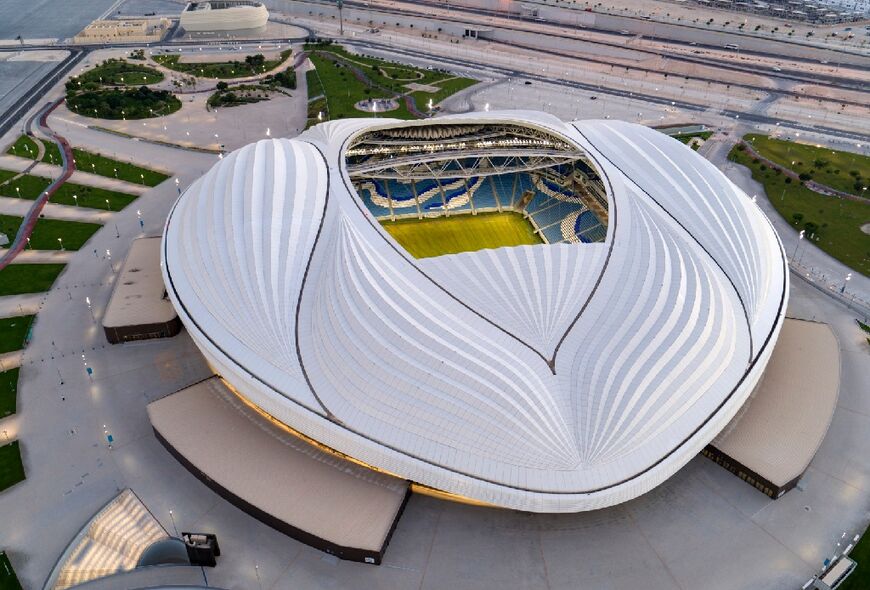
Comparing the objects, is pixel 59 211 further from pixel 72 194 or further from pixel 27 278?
pixel 27 278

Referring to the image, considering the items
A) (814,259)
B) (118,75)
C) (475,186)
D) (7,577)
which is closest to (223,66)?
(118,75)

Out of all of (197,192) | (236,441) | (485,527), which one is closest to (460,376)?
(485,527)

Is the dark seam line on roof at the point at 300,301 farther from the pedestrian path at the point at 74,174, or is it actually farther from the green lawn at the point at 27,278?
the pedestrian path at the point at 74,174

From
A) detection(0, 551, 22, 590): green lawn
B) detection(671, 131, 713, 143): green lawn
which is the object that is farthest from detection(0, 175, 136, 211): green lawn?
detection(671, 131, 713, 143): green lawn

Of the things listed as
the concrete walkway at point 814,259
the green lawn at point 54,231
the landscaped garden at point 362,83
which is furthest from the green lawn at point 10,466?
the concrete walkway at point 814,259

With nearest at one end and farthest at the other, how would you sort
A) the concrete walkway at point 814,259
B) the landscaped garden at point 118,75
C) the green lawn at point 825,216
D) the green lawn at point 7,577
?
the green lawn at point 7,577, the concrete walkway at point 814,259, the green lawn at point 825,216, the landscaped garden at point 118,75

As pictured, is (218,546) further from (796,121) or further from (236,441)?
(796,121)
